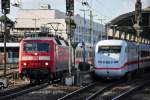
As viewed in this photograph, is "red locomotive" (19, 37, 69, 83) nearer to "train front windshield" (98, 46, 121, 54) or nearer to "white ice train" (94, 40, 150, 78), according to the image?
"white ice train" (94, 40, 150, 78)

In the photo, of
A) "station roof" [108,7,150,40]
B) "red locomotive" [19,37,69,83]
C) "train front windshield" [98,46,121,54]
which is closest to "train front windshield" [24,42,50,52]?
"red locomotive" [19,37,69,83]

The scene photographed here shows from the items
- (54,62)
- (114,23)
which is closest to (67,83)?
(54,62)

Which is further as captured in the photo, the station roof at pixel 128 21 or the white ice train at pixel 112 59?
the station roof at pixel 128 21

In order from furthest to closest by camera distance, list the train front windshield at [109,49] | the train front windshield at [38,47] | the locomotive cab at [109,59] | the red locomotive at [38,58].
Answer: the train front windshield at [109,49]
the locomotive cab at [109,59]
the train front windshield at [38,47]
the red locomotive at [38,58]

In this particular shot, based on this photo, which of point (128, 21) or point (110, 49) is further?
point (128, 21)

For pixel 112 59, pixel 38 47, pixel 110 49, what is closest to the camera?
pixel 38 47

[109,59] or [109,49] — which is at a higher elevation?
[109,49]

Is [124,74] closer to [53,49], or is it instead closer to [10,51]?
[53,49]

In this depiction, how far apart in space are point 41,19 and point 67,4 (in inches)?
3971

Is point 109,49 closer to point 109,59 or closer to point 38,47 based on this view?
point 109,59

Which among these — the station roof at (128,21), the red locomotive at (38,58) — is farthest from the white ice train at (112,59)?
the station roof at (128,21)

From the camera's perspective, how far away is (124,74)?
33344 mm

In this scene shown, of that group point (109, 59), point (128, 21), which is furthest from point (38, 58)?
point (128, 21)

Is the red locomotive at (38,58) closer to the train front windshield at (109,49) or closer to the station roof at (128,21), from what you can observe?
the train front windshield at (109,49)
